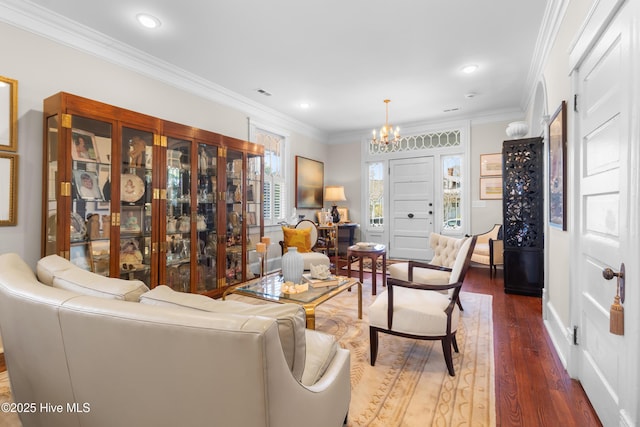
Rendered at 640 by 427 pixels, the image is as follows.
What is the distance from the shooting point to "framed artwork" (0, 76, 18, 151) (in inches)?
93.7

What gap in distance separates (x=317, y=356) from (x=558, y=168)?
245 centimetres

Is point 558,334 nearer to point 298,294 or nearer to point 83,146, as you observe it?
point 298,294

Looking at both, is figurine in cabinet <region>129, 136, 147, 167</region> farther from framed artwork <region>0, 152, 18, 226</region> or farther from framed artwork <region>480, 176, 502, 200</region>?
framed artwork <region>480, 176, 502, 200</region>

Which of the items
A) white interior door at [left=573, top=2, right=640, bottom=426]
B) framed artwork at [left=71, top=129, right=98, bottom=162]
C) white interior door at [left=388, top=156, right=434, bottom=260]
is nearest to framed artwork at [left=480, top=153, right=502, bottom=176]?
white interior door at [left=388, top=156, right=434, bottom=260]

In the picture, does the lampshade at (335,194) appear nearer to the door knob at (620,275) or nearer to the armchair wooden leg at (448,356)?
the armchair wooden leg at (448,356)

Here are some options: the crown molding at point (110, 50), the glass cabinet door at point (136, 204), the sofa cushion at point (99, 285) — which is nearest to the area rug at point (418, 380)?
the sofa cushion at point (99, 285)

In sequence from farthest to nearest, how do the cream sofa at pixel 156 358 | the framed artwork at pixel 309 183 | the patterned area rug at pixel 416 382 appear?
the framed artwork at pixel 309 183 → the patterned area rug at pixel 416 382 → the cream sofa at pixel 156 358

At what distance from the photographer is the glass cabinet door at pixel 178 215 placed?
3289mm

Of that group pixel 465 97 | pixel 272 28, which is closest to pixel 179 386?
pixel 272 28

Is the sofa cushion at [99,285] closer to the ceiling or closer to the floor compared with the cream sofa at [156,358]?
closer to the ceiling

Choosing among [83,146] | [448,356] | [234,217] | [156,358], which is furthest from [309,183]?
[156,358]

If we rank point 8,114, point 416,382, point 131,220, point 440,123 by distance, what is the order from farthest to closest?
point 440,123, point 131,220, point 8,114, point 416,382

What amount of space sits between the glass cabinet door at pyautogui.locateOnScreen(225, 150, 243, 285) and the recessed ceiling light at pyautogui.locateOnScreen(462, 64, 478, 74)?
2980 millimetres

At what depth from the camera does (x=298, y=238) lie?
472 cm
